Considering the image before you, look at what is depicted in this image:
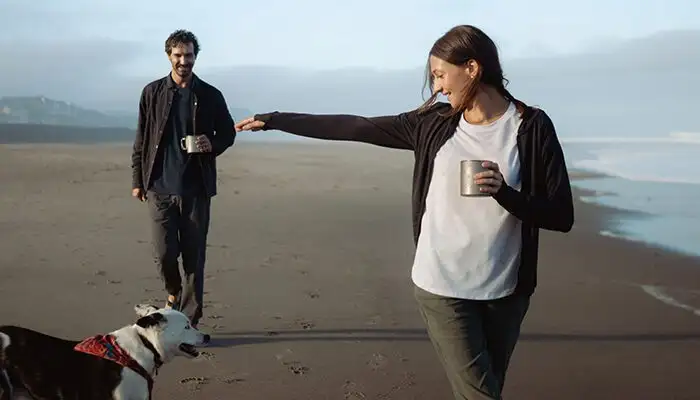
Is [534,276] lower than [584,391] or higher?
higher

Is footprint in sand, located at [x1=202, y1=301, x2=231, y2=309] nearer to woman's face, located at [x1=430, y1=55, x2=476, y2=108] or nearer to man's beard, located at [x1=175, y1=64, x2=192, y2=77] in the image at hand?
man's beard, located at [x1=175, y1=64, x2=192, y2=77]

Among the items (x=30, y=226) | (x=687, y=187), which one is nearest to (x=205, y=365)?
(x=30, y=226)

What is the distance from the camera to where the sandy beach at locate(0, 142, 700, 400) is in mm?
5379

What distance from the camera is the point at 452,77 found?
3039 millimetres

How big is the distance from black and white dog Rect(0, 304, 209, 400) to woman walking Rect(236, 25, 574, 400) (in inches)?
67.2

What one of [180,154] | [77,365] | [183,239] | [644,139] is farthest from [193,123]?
[644,139]

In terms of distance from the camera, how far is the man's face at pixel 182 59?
18.6ft

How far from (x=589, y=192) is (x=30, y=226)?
1197cm

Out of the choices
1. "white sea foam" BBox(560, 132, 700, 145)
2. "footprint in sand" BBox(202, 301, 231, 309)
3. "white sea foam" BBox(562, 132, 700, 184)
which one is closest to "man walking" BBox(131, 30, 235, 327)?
"footprint in sand" BBox(202, 301, 231, 309)

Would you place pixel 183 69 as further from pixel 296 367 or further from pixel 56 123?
pixel 56 123

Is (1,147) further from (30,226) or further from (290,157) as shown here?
(30,226)

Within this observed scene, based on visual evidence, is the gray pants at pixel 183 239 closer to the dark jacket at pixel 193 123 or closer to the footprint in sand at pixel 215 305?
the dark jacket at pixel 193 123

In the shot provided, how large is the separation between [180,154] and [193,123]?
0.79 feet

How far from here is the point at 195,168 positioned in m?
5.77
